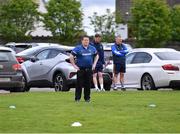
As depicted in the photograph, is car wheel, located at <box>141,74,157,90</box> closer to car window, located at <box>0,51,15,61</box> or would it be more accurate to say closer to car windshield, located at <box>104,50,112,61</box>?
car windshield, located at <box>104,50,112,61</box>

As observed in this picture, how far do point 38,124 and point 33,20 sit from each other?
38100 mm

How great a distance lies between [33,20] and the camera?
5122 cm

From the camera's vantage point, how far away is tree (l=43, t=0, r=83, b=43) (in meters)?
49.1

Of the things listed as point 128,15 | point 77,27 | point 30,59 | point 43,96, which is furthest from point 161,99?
point 128,15

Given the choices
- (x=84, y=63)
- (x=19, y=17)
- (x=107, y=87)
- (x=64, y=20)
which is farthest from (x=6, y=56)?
(x=19, y=17)

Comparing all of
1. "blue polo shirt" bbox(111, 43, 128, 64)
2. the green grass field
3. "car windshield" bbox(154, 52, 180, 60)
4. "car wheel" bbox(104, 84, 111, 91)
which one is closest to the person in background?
"blue polo shirt" bbox(111, 43, 128, 64)

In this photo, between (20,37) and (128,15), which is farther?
(128,15)

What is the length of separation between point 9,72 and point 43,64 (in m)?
2.54

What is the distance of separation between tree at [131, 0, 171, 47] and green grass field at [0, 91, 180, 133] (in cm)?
2712

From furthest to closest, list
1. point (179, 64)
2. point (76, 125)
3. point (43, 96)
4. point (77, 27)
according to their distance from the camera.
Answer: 1. point (77, 27)
2. point (179, 64)
3. point (43, 96)
4. point (76, 125)

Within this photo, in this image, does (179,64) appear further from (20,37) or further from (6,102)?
(20,37)

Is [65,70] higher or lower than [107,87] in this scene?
higher

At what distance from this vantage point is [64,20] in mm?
49781

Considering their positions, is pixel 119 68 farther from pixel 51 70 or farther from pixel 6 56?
pixel 6 56
